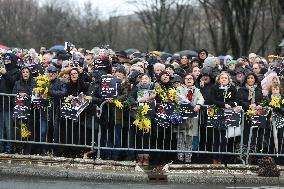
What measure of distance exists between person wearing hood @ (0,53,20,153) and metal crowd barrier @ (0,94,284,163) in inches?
0.8

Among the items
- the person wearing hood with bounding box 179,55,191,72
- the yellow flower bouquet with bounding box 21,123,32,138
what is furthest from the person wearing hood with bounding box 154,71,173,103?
the person wearing hood with bounding box 179,55,191,72

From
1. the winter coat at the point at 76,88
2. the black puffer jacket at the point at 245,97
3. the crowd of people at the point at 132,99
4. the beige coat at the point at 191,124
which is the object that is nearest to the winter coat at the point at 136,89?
the crowd of people at the point at 132,99

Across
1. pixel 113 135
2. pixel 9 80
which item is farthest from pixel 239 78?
pixel 9 80

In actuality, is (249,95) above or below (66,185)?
above

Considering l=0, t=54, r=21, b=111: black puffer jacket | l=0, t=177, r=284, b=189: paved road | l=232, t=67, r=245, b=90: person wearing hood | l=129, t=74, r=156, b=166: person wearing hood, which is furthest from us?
l=232, t=67, r=245, b=90: person wearing hood

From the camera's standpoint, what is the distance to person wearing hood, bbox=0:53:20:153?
10.4 meters

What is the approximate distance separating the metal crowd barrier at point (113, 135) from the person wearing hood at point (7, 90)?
2 centimetres

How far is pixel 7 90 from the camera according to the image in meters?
10.8

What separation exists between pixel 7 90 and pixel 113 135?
2514mm

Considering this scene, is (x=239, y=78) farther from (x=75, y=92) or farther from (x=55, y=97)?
(x=55, y=97)

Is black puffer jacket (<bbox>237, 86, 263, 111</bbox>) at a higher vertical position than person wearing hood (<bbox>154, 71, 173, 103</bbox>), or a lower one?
lower

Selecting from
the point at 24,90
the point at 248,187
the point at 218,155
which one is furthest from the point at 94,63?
the point at 248,187

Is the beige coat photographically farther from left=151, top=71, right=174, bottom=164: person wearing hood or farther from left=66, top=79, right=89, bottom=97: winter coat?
left=66, top=79, right=89, bottom=97: winter coat

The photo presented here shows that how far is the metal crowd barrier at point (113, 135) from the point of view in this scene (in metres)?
10.2
